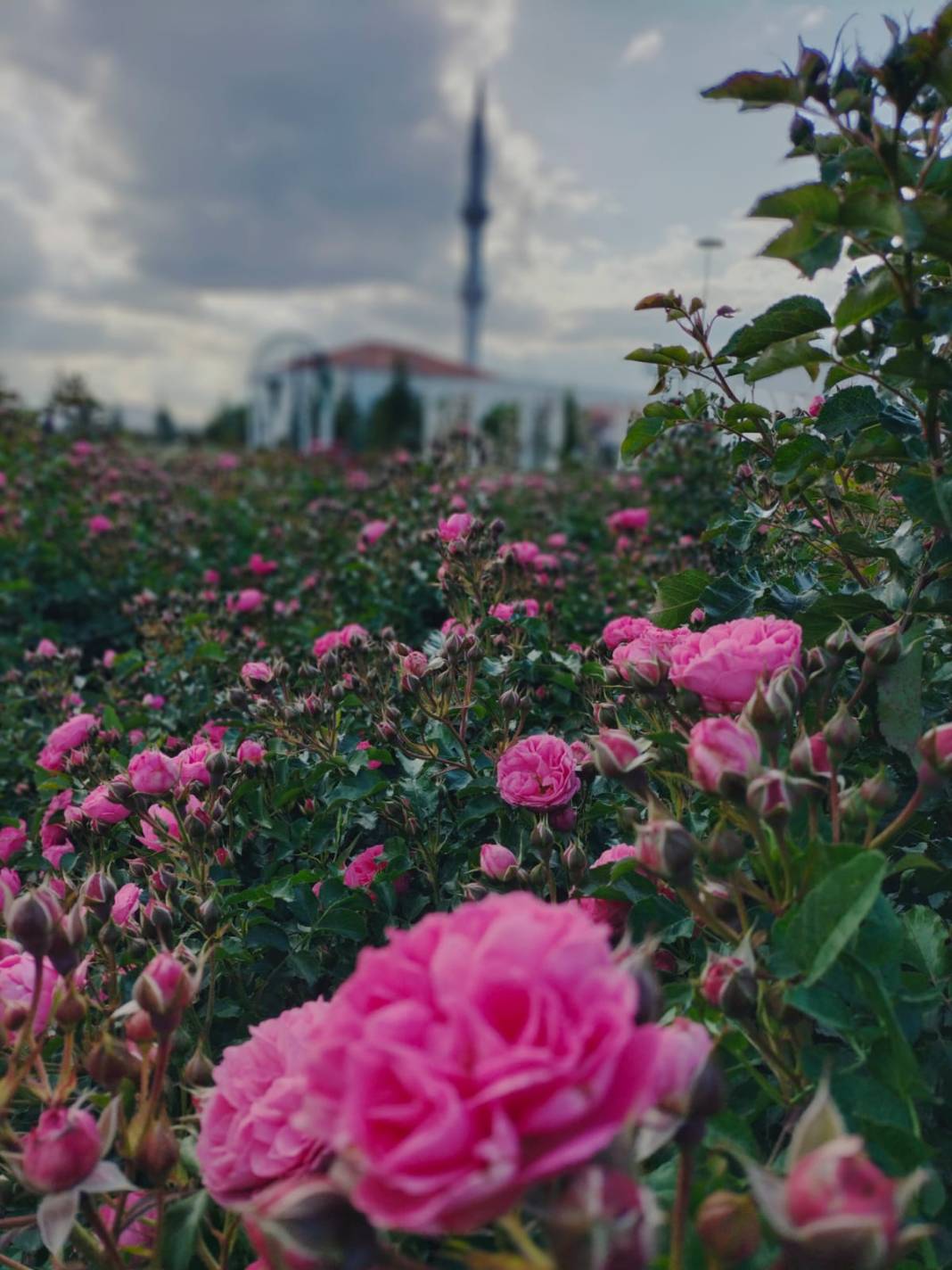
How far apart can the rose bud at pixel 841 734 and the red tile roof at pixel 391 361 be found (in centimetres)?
4603

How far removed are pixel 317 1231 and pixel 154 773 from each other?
0.90 m

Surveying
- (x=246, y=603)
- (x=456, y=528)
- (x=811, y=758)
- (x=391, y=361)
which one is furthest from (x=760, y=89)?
(x=391, y=361)

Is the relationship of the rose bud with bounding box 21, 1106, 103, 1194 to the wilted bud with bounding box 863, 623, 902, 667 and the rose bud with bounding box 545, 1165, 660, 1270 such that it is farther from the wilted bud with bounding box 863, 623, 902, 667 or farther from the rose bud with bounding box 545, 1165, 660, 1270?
the wilted bud with bounding box 863, 623, 902, 667

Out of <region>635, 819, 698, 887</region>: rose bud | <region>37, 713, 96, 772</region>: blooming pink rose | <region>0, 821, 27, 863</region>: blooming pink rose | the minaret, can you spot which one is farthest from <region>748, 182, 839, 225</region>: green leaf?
the minaret

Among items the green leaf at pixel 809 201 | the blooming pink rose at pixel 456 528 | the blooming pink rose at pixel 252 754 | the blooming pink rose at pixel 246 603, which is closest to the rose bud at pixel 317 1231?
the green leaf at pixel 809 201

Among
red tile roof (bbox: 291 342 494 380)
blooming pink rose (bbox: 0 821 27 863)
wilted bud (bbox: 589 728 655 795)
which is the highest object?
red tile roof (bbox: 291 342 494 380)

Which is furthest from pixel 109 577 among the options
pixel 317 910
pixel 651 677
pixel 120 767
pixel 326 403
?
pixel 326 403

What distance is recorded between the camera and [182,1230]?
854mm

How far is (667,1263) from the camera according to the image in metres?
0.63

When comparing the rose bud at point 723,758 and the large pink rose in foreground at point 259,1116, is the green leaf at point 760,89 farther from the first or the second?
the large pink rose in foreground at point 259,1116

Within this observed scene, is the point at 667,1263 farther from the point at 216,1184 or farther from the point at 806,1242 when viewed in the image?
the point at 216,1184

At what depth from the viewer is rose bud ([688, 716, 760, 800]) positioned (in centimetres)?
81

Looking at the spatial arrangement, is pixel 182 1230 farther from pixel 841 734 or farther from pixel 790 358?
pixel 790 358

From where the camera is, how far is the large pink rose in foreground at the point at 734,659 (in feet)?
3.27
